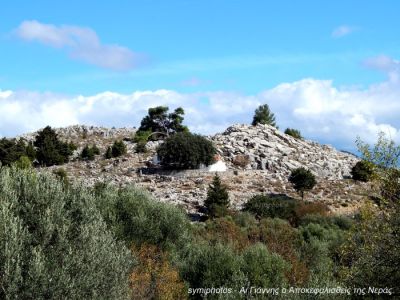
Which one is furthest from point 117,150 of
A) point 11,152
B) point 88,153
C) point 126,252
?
point 126,252

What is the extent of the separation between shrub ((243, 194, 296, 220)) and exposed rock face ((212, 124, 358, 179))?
16742mm

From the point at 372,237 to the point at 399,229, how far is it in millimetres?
748

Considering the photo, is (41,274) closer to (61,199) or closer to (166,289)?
(61,199)

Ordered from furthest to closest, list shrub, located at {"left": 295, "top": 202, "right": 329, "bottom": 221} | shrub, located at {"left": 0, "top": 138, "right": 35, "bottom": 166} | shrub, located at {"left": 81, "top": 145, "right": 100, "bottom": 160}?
shrub, located at {"left": 81, "top": 145, "right": 100, "bottom": 160}
shrub, located at {"left": 0, "top": 138, "right": 35, "bottom": 166}
shrub, located at {"left": 295, "top": 202, "right": 329, "bottom": 221}

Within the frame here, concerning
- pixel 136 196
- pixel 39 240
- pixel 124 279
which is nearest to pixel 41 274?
pixel 39 240

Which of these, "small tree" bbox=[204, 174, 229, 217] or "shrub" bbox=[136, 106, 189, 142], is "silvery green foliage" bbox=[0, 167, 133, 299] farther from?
"shrub" bbox=[136, 106, 189, 142]

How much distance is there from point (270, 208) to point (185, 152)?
65.6 ft

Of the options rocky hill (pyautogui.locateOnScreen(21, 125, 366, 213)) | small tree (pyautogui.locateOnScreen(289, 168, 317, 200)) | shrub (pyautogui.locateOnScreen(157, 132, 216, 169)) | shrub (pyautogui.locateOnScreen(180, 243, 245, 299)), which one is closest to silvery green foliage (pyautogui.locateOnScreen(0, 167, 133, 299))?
shrub (pyautogui.locateOnScreen(180, 243, 245, 299))

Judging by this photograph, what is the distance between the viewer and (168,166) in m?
69.0

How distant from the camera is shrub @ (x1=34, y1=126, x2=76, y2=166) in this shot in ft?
249

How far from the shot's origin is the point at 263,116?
101m

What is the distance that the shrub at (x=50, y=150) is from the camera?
75.9 metres

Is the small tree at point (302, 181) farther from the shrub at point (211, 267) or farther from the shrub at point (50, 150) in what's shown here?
the shrub at point (211, 267)

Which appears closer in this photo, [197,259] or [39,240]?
[39,240]
